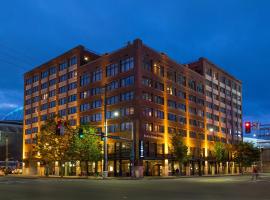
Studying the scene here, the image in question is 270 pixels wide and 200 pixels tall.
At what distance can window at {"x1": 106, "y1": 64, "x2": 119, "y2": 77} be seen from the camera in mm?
91875

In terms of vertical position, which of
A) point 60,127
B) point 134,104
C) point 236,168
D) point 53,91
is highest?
point 53,91

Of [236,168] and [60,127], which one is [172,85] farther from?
[60,127]

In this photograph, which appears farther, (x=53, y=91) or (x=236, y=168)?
(x=236, y=168)

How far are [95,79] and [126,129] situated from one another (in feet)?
57.4

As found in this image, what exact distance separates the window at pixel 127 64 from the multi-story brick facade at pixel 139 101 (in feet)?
0.69

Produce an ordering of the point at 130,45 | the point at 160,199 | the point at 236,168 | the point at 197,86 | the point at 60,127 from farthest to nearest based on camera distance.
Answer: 1. the point at 236,168
2. the point at 197,86
3. the point at 130,45
4. the point at 60,127
5. the point at 160,199

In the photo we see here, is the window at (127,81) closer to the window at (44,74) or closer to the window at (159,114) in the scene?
the window at (159,114)

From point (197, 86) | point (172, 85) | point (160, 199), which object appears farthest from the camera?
point (197, 86)

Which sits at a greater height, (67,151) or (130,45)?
(130,45)

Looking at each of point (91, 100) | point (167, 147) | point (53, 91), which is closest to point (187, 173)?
point (167, 147)

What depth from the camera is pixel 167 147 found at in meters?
91.1

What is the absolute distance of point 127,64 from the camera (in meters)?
88.8

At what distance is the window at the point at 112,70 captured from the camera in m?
91.9

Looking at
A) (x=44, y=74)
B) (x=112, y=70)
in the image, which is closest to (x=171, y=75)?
(x=112, y=70)
